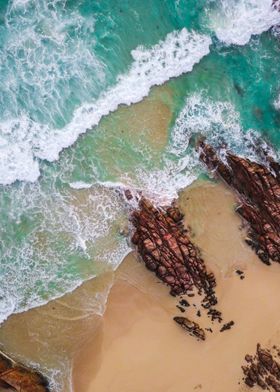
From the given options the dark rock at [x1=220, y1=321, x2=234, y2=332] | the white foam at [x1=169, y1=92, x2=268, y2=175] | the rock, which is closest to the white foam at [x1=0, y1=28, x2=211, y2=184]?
the white foam at [x1=169, y1=92, x2=268, y2=175]

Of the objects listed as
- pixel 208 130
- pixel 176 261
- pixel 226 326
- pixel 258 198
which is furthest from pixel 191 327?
pixel 208 130

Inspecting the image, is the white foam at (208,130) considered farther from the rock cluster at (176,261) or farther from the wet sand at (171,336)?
the wet sand at (171,336)

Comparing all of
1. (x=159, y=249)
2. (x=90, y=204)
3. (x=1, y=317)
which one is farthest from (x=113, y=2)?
(x=1, y=317)

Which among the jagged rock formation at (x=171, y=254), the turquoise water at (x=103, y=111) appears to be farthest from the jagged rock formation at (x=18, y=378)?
the jagged rock formation at (x=171, y=254)

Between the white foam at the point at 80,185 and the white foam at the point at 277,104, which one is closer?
the white foam at the point at 80,185

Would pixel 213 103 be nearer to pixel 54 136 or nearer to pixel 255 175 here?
pixel 255 175

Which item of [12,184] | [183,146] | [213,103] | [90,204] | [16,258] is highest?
[213,103]
